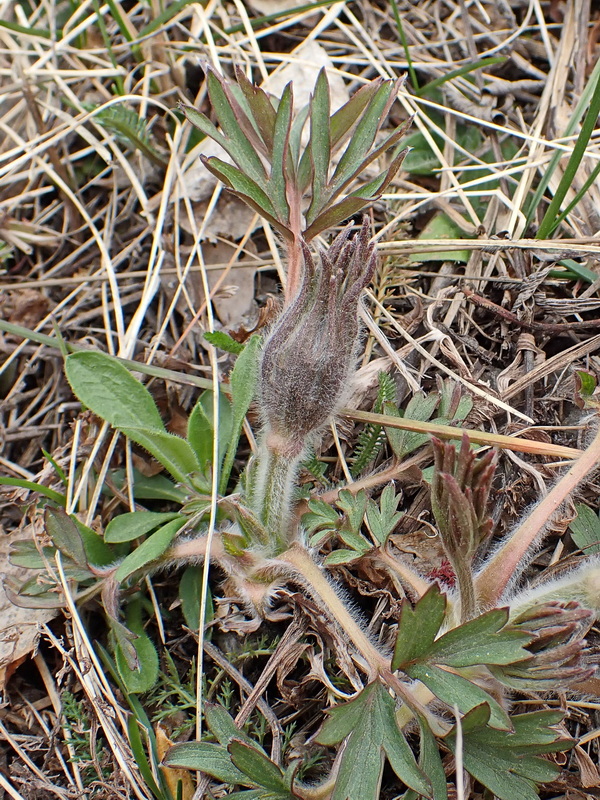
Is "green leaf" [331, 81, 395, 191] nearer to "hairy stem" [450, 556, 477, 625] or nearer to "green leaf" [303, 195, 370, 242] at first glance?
"green leaf" [303, 195, 370, 242]

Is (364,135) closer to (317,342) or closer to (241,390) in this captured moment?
(317,342)

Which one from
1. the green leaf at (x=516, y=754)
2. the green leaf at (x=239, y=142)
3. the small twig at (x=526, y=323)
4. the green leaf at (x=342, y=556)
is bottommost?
the green leaf at (x=516, y=754)

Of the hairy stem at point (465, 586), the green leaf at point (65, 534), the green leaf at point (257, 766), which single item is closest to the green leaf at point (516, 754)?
the hairy stem at point (465, 586)

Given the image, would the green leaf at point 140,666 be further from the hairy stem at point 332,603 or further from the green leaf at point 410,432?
the green leaf at point 410,432

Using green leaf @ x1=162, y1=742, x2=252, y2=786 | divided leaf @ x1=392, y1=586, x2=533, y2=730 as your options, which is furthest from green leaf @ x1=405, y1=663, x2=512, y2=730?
green leaf @ x1=162, y1=742, x2=252, y2=786

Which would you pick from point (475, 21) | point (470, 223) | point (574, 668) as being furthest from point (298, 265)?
point (475, 21)
